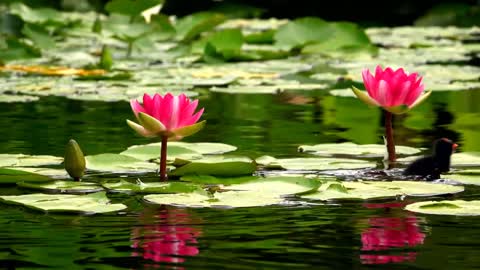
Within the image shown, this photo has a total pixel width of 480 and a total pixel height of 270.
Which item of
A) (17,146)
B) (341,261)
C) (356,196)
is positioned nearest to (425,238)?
(341,261)

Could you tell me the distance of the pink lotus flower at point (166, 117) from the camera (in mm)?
2426

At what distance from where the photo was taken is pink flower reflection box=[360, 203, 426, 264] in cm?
176

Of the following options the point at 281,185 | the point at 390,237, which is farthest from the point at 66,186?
the point at 390,237

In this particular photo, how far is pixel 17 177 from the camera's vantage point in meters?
2.46

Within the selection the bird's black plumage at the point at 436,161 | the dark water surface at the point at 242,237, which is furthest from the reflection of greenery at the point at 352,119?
the bird's black plumage at the point at 436,161

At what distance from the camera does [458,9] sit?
9.54 metres

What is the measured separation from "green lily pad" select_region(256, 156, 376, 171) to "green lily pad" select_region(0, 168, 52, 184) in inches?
20.5

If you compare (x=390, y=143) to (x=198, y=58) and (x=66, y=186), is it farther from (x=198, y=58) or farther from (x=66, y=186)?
(x=198, y=58)

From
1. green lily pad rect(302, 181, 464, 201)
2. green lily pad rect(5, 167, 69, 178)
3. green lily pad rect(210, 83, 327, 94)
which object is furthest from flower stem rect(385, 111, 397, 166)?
green lily pad rect(210, 83, 327, 94)

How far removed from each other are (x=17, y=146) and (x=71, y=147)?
0.69 meters

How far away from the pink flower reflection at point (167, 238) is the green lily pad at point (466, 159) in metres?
0.84

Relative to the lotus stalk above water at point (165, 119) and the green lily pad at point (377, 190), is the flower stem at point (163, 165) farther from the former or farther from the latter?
the green lily pad at point (377, 190)

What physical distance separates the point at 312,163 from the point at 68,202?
28.1 inches

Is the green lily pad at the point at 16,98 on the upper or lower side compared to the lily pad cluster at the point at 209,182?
upper
